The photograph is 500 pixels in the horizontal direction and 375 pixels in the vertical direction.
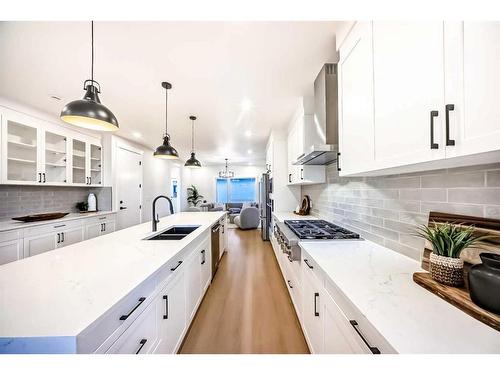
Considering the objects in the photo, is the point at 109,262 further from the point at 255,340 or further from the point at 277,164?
the point at 277,164

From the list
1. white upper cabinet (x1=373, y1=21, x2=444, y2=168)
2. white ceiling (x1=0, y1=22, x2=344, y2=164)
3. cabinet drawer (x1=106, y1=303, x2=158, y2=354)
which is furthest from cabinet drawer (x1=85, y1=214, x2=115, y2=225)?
white upper cabinet (x1=373, y1=21, x2=444, y2=168)

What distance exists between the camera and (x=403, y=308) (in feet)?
2.29

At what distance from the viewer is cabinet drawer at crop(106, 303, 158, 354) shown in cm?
81

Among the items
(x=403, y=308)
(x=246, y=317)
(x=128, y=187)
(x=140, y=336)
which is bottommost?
(x=246, y=317)

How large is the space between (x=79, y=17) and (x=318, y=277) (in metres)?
1.55

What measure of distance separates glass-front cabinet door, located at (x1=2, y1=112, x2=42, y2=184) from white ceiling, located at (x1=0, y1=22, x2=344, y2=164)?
1.01 feet

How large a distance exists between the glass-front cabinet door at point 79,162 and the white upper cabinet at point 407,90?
4710 millimetres

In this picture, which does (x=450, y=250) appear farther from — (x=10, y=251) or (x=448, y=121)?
(x=10, y=251)

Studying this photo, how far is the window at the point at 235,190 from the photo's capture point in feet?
29.5

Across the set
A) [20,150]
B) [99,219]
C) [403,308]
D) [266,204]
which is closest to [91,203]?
[99,219]

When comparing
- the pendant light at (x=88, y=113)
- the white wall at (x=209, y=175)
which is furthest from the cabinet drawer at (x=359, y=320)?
the white wall at (x=209, y=175)

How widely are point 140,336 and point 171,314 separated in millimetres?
407

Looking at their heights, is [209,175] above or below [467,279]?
above

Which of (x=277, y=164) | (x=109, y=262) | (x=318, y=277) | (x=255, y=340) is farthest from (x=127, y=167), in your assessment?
(x=318, y=277)
